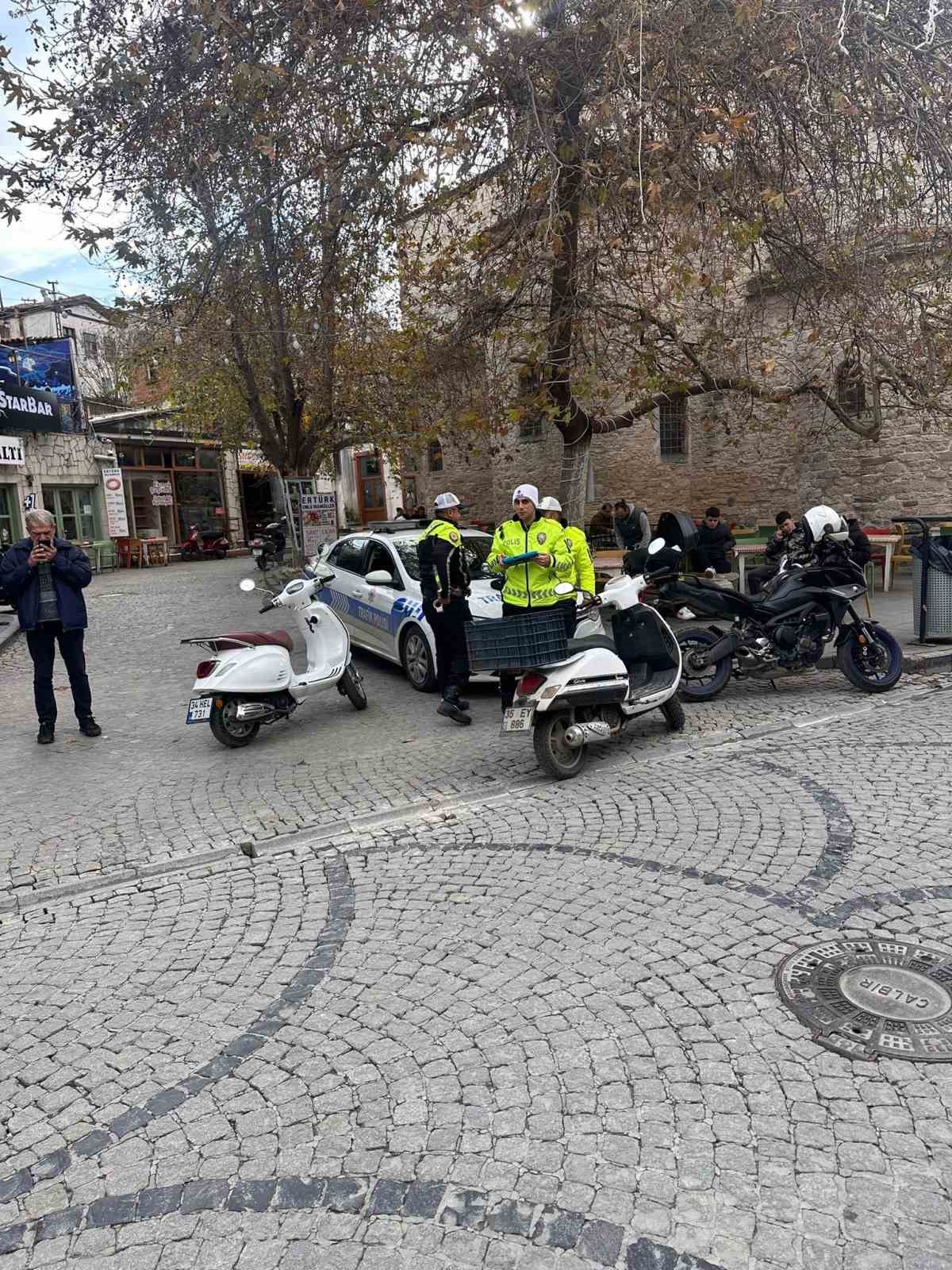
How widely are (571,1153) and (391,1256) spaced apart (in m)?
0.58

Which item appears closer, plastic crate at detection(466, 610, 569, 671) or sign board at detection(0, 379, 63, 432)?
plastic crate at detection(466, 610, 569, 671)

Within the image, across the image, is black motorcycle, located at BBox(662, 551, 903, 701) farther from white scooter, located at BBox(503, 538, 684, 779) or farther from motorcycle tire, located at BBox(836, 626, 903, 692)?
white scooter, located at BBox(503, 538, 684, 779)

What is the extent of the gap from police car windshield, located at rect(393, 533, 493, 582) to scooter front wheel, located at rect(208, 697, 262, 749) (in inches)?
99.9

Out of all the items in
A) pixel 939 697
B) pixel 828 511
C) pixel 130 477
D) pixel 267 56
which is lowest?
pixel 939 697

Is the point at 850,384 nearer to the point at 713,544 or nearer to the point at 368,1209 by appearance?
the point at 713,544

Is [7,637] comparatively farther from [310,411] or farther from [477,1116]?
[477,1116]

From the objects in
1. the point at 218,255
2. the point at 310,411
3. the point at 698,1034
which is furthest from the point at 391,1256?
the point at 310,411

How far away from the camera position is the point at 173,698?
9.30 metres

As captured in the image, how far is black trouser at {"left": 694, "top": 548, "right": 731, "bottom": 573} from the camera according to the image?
516 inches

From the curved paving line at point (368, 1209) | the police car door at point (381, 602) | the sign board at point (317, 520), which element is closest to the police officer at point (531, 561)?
the police car door at point (381, 602)

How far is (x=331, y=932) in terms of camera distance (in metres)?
4.04

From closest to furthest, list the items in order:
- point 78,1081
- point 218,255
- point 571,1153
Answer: point 571,1153 → point 78,1081 → point 218,255

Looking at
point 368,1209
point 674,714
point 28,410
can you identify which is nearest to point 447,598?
point 674,714

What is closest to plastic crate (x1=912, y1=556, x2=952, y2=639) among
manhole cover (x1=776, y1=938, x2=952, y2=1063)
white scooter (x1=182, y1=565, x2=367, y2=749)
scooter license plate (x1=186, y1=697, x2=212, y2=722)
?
white scooter (x1=182, y1=565, x2=367, y2=749)
